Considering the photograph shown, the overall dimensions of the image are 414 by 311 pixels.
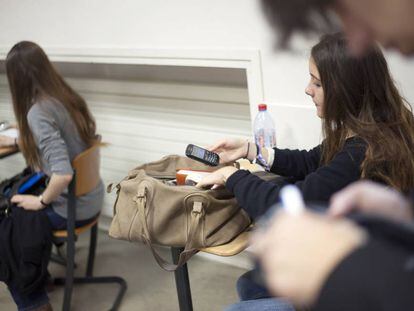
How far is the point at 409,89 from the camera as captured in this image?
164 cm

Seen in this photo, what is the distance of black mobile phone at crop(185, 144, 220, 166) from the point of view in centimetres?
150

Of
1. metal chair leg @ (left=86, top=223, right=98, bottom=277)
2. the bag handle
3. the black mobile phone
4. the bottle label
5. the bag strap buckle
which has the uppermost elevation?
the black mobile phone

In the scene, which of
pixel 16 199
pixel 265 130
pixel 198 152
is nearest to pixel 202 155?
pixel 198 152

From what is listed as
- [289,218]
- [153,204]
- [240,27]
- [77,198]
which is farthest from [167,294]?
[289,218]

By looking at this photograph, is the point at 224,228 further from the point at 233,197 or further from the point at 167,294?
the point at 167,294

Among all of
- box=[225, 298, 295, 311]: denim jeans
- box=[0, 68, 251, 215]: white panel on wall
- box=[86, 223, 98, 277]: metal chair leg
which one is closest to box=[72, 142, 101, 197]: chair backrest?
box=[86, 223, 98, 277]: metal chair leg

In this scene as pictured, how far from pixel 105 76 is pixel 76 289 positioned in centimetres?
105

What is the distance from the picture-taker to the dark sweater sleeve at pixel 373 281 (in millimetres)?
457

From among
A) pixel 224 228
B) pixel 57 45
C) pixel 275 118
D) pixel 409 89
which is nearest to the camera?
pixel 224 228

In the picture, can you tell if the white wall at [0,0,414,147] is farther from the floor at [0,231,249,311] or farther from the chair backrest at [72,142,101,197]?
the floor at [0,231,249,311]

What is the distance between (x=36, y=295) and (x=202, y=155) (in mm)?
984

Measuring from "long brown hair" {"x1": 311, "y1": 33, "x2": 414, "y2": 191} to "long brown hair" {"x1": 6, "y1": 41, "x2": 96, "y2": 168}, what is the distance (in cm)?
110

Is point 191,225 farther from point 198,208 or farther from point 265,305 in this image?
point 265,305

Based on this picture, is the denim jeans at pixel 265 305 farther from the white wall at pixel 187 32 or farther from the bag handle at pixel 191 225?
the white wall at pixel 187 32
